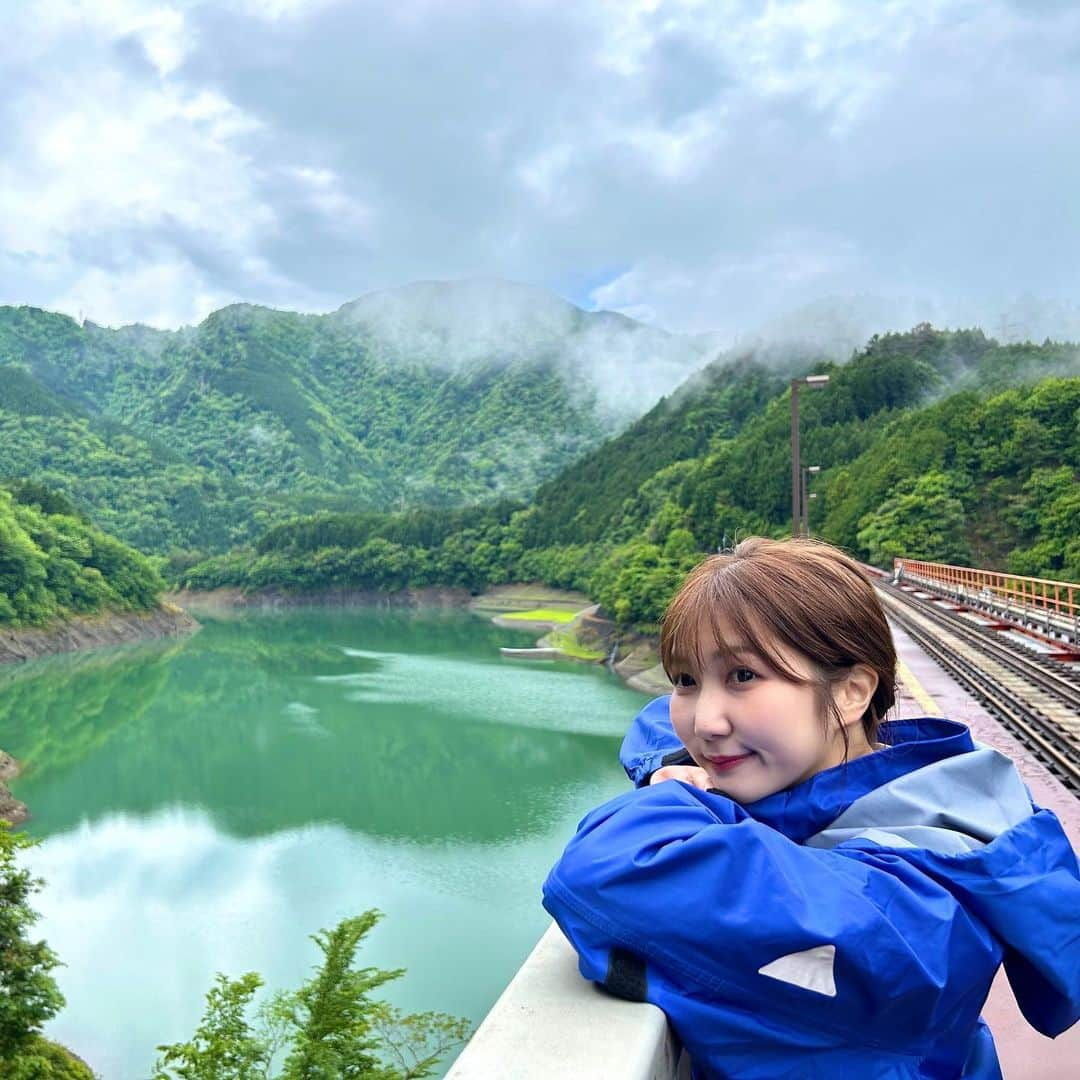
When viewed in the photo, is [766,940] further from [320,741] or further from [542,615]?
[542,615]

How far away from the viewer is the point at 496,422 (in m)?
186

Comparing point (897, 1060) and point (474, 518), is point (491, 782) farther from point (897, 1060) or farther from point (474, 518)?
point (474, 518)

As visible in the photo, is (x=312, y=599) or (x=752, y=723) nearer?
(x=752, y=723)

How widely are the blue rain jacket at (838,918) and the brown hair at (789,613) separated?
0.53 ft

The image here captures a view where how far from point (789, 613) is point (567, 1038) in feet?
2.04

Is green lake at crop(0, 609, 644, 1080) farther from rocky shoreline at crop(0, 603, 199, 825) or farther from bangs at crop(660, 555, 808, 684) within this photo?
bangs at crop(660, 555, 808, 684)

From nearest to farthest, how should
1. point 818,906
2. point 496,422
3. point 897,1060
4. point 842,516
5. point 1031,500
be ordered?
1. point 818,906
2. point 897,1060
3. point 1031,500
4. point 842,516
5. point 496,422

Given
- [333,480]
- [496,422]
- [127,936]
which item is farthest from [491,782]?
[496,422]

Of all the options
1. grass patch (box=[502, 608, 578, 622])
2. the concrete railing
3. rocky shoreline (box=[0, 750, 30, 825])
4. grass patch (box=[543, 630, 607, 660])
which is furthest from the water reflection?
the concrete railing

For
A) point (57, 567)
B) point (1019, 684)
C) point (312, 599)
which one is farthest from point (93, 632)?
point (1019, 684)

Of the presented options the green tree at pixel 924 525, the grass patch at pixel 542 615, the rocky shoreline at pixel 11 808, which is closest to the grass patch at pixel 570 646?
the grass patch at pixel 542 615

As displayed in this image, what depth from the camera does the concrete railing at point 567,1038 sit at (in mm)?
989

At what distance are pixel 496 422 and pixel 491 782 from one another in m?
164

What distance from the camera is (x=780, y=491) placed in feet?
211
